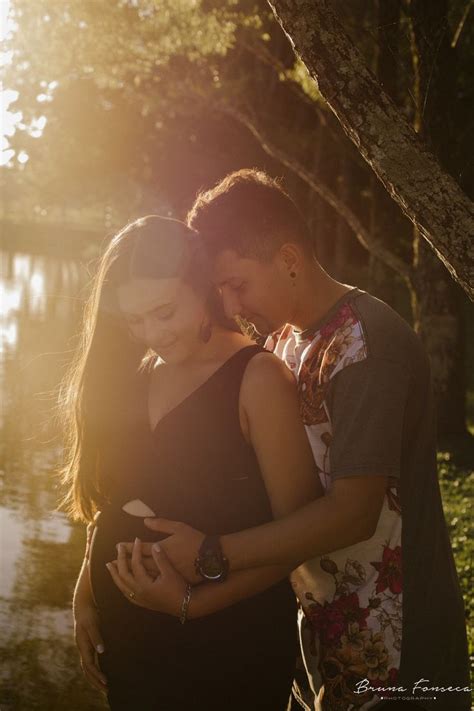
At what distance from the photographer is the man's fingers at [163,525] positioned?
3.01 m

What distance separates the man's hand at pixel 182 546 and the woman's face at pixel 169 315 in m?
0.60

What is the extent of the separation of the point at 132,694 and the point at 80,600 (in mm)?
442

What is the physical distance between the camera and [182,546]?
9.77 feet

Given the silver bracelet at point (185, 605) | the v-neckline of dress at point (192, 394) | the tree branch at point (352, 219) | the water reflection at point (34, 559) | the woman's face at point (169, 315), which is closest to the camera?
Answer: the silver bracelet at point (185, 605)

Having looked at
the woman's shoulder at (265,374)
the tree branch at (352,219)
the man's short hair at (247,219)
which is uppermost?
the tree branch at (352,219)

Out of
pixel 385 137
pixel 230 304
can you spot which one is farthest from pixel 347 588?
pixel 385 137

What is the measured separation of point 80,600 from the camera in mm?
3402

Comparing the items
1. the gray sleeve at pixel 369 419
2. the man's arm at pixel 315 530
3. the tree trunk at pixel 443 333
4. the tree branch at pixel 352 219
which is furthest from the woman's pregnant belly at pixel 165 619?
the tree branch at pixel 352 219

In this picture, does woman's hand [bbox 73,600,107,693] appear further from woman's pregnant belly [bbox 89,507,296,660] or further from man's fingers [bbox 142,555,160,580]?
man's fingers [bbox 142,555,160,580]

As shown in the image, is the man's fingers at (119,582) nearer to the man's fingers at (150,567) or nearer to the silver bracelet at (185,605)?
the man's fingers at (150,567)

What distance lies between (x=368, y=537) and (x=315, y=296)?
0.88m

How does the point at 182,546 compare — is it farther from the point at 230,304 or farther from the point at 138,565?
the point at 230,304

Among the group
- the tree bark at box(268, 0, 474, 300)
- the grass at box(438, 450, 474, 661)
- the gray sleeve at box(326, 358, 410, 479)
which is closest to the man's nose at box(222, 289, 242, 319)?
the gray sleeve at box(326, 358, 410, 479)

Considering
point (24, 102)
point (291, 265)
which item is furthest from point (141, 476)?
point (24, 102)
